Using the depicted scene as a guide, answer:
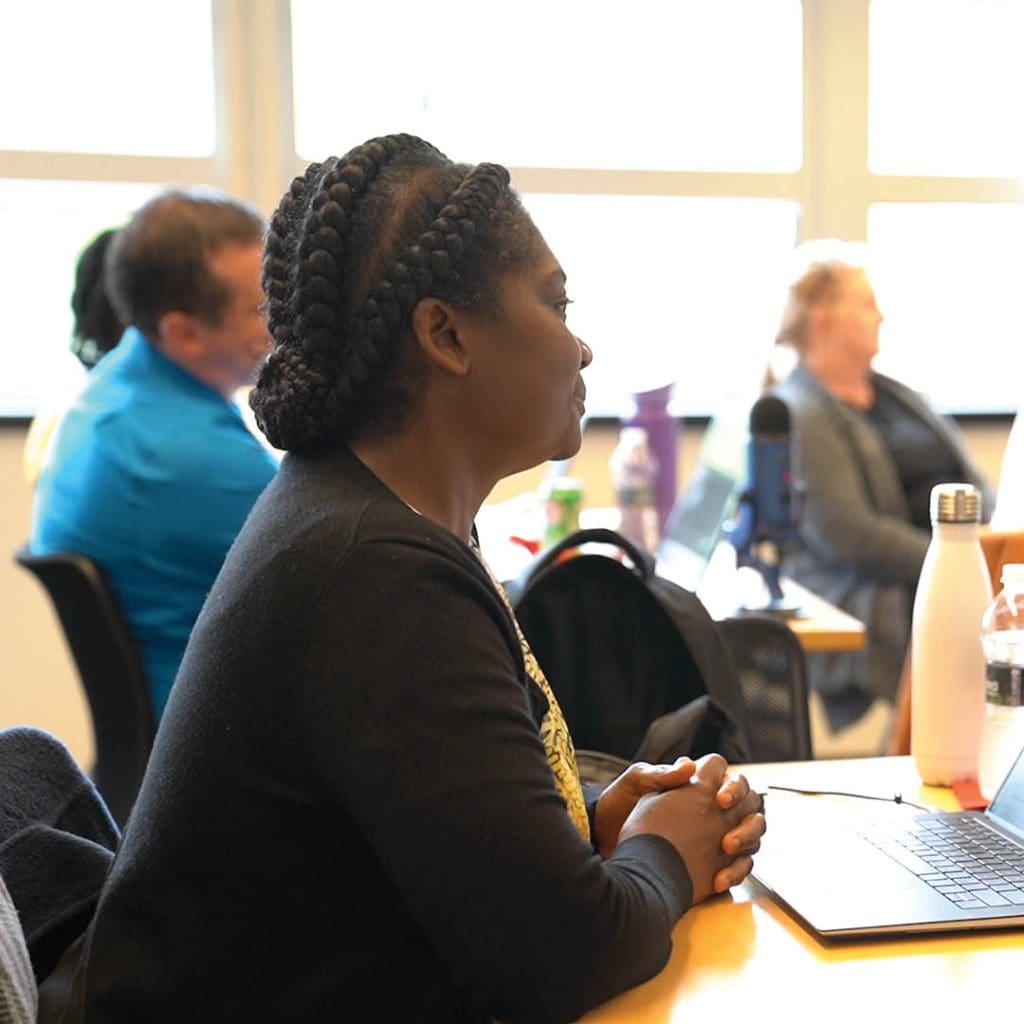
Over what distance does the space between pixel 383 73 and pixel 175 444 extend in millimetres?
2281

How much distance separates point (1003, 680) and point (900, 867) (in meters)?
0.30

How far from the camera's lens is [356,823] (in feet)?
3.43

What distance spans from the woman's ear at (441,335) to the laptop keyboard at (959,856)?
0.55 metres

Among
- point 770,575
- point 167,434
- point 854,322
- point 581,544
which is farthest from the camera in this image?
point 854,322

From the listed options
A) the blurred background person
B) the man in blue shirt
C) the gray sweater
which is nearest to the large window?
the gray sweater

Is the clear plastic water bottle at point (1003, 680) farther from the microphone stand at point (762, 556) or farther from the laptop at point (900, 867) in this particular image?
the microphone stand at point (762, 556)

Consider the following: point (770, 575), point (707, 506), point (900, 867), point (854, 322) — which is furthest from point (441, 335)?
point (854, 322)

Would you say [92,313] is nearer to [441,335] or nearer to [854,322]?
[854,322]

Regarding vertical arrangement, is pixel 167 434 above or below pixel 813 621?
above

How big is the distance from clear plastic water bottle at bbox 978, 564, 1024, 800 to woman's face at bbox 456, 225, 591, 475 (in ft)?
1.70

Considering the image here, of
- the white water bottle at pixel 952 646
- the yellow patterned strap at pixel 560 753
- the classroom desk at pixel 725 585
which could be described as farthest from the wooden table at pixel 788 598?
the yellow patterned strap at pixel 560 753

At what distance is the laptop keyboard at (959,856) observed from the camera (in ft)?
3.88

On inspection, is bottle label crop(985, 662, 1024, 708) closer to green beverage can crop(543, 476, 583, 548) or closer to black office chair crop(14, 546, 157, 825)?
black office chair crop(14, 546, 157, 825)

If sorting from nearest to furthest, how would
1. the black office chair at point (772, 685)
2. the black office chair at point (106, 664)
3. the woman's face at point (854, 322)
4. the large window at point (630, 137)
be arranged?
the black office chair at point (772, 685) < the black office chair at point (106, 664) < the woman's face at point (854, 322) < the large window at point (630, 137)
